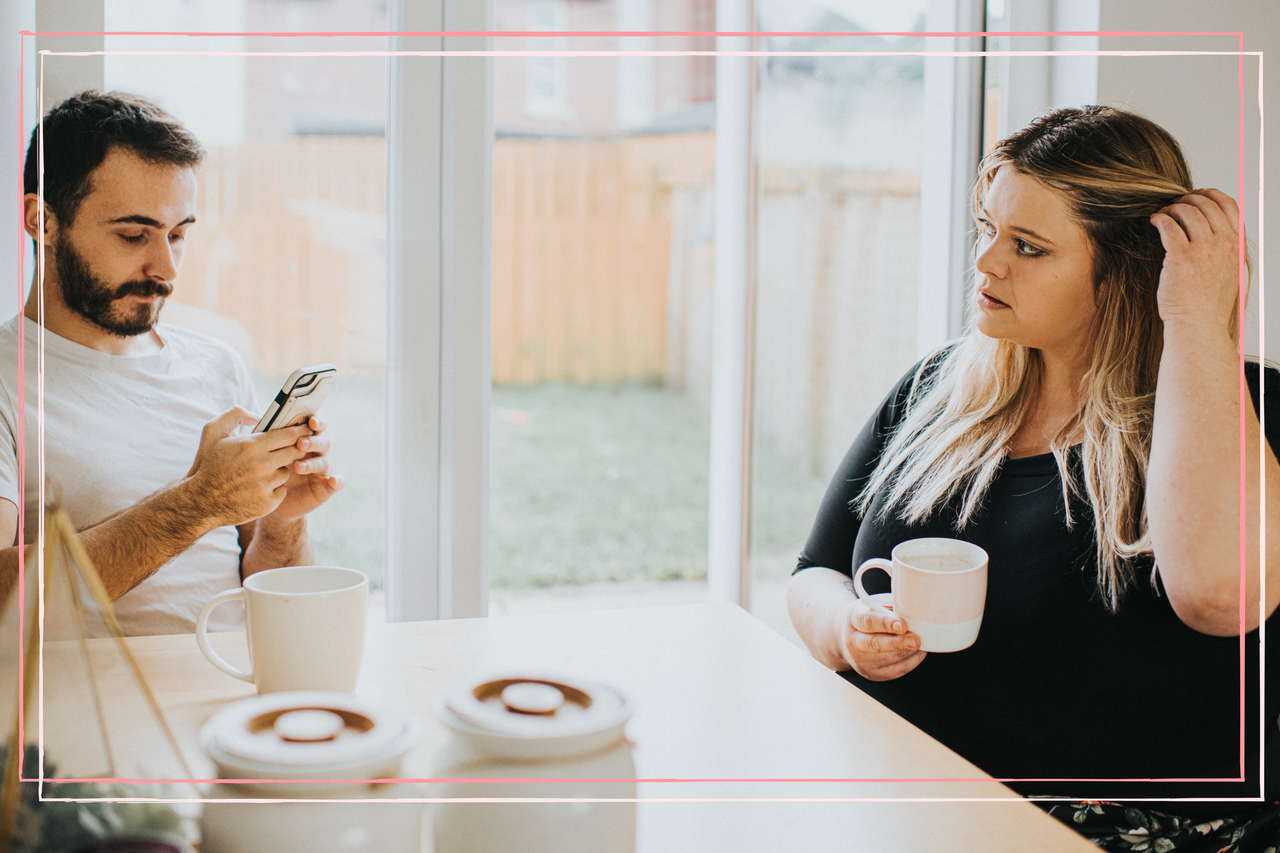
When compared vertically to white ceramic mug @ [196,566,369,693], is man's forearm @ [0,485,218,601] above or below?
above

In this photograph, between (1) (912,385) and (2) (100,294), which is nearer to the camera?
(2) (100,294)

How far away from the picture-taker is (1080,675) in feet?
2.14

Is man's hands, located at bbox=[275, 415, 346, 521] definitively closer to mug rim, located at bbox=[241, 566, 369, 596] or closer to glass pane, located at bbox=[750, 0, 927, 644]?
mug rim, located at bbox=[241, 566, 369, 596]

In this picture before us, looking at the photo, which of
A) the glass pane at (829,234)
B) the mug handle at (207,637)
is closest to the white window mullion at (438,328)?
the mug handle at (207,637)

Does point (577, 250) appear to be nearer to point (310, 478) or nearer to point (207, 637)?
point (310, 478)

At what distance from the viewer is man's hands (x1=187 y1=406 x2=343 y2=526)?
617 mm

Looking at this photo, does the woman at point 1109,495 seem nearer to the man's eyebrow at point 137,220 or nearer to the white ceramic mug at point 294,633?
the white ceramic mug at point 294,633

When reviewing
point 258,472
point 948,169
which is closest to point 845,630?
point 948,169

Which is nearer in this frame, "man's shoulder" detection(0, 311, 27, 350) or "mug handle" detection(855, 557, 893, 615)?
"man's shoulder" detection(0, 311, 27, 350)

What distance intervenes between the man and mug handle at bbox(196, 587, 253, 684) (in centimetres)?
1

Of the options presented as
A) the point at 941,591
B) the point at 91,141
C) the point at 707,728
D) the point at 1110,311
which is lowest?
the point at 707,728

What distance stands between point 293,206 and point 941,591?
23.8 inches

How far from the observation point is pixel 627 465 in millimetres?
660

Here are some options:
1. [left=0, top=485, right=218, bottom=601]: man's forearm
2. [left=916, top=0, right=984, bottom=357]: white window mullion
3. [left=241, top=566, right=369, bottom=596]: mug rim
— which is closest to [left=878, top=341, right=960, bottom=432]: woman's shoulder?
[left=916, top=0, right=984, bottom=357]: white window mullion
